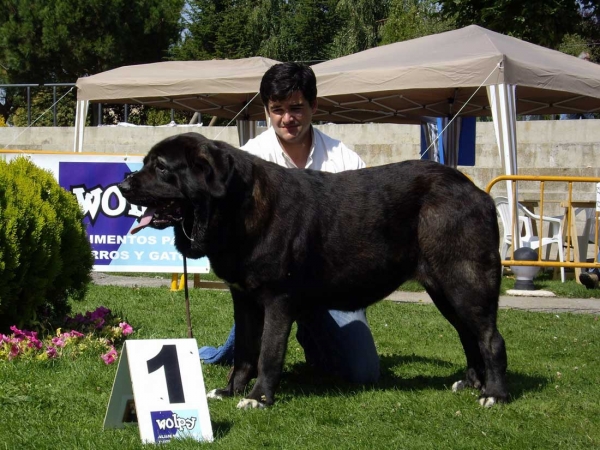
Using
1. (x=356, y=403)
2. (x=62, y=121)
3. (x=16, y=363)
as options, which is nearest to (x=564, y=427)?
(x=356, y=403)

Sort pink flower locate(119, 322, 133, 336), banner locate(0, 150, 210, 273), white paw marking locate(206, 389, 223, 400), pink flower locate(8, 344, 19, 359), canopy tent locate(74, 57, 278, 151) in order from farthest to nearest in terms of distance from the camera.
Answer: canopy tent locate(74, 57, 278, 151) → banner locate(0, 150, 210, 273) → pink flower locate(119, 322, 133, 336) → pink flower locate(8, 344, 19, 359) → white paw marking locate(206, 389, 223, 400)

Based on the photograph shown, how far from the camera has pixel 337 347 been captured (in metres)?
5.26

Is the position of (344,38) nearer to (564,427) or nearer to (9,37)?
(9,37)

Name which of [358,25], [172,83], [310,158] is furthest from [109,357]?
[358,25]

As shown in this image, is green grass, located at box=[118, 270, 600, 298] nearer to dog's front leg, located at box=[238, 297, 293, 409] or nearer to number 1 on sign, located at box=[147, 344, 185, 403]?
dog's front leg, located at box=[238, 297, 293, 409]

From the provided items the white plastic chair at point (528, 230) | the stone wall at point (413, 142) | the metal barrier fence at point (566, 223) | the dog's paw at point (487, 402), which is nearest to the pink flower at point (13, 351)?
the dog's paw at point (487, 402)

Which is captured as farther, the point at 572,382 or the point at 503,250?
the point at 503,250

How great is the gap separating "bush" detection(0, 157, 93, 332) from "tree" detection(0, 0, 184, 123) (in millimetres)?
31712

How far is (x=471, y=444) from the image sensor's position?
380cm

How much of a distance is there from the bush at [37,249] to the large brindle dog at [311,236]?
1587mm

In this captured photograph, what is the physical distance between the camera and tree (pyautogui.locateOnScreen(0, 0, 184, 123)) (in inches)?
1428

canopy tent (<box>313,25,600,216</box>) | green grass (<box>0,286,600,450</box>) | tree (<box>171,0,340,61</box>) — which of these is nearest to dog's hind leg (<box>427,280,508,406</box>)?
green grass (<box>0,286,600,450</box>)

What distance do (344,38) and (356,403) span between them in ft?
105

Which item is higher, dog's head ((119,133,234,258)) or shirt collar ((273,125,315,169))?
shirt collar ((273,125,315,169))
